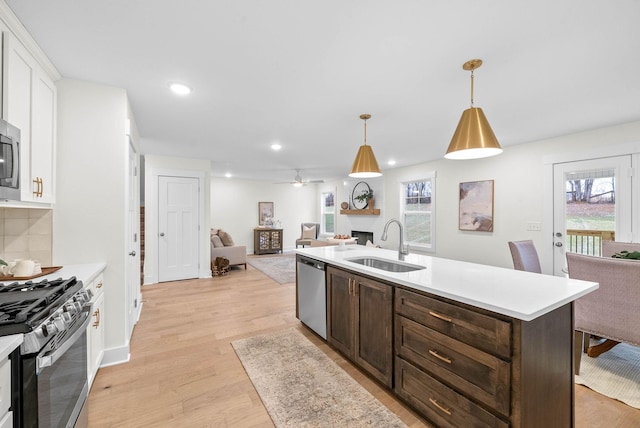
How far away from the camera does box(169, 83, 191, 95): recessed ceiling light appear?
2281 millimetres

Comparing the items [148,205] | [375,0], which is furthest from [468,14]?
[148,205]

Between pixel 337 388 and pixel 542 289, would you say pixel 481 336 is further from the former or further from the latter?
pixel 337 388

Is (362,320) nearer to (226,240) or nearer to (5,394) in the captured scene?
(5,394)

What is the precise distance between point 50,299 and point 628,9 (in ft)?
10.8

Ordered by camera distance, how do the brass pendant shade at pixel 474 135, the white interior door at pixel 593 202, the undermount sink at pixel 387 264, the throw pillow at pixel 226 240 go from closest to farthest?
the brass pendant shade at pixel 474 135 < the undermount sink at pixel 387 264 < the white interior door at pixel 593 202 < the throw pillow at pixel 226 240

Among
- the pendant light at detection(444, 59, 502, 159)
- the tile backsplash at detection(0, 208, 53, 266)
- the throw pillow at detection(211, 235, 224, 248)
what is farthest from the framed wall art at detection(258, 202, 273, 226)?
the pendant light at detection(444, 59, 502, 159)

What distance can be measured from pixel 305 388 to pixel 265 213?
7.21m

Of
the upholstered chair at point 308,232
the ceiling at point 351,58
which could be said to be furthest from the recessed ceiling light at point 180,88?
the upholstered chair at point 308,232

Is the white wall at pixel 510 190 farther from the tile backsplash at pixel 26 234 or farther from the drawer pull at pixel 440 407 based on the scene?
the tile backsplash at pixel 26 234

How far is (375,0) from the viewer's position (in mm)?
1352

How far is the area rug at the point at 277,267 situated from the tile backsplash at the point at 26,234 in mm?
3456

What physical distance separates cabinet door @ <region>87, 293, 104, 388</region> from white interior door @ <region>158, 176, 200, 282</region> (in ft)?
9.57

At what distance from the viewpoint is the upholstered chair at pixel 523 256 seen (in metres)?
2.99

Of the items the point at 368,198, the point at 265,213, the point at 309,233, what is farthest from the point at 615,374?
the point at 265,213
